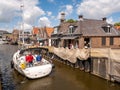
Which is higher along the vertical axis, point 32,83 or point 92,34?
point 92,34

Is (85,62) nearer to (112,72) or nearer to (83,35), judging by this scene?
(112,72)

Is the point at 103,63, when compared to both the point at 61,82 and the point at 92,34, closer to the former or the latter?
the point at 61,82

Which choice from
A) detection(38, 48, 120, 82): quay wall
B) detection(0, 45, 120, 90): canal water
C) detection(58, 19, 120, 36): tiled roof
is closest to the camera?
detection(0, 45, 120, 90): canal water

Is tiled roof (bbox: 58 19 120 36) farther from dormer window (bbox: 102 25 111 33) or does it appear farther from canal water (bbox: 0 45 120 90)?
canal water (bbox: 0 45 120 90)

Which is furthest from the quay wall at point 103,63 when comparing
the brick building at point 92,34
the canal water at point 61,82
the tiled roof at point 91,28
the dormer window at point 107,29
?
the dormer window at point 107,29

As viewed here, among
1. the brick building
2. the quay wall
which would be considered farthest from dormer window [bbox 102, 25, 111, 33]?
the quay wall

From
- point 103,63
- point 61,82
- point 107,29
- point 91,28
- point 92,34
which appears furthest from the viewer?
point 107,29

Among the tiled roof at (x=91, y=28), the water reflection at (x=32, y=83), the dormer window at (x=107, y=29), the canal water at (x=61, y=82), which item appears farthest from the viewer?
the dormer window at (x=107, y=29)

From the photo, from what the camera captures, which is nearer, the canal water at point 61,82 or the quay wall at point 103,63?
the canal water at point 61,82

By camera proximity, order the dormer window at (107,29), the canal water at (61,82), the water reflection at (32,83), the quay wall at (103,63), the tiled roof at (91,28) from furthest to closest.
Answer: the dormer window at (107,29) → the tiled roof at (91,28) → the water reflection at (32,83) → the quay wall at (103,63) → the canal water at (61,82)

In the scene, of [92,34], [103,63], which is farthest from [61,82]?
[92,34]

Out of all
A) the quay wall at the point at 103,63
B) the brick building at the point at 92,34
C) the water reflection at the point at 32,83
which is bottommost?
the water reflection at the point at 32,83

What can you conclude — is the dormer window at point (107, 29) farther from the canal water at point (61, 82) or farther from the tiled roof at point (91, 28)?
the canal water at point (61, 82)

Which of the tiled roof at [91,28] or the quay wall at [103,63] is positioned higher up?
the tiled roof at [91,28]
